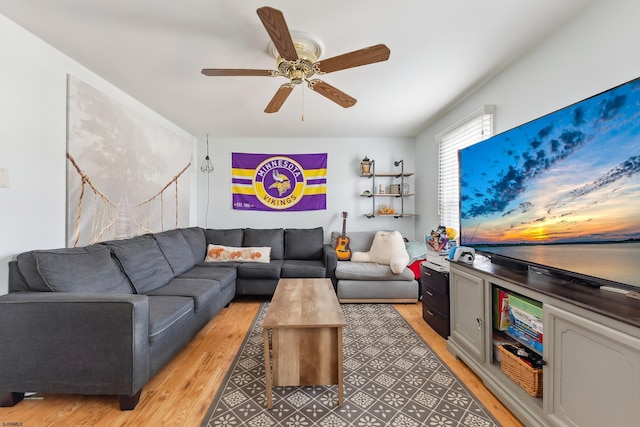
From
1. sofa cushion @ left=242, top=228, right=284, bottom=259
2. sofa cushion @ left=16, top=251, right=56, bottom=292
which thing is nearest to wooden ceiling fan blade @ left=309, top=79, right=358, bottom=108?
sofa cushion @ left=16, top=251, right=56, bottom=292

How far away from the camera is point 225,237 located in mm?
3791

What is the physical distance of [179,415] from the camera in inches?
56.5

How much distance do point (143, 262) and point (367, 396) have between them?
83.2 inches

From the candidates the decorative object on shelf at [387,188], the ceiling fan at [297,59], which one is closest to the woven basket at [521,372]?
the ceiling fan at [297,59]

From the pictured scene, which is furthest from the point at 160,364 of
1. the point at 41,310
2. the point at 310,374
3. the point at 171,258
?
the point at 171,258

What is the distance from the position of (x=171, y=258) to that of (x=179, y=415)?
5.48ft

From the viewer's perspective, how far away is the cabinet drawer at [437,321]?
2.27 metres

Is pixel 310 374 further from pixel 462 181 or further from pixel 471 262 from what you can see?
pixel 462 181

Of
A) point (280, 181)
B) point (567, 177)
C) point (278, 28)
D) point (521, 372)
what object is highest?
point (278, 28)

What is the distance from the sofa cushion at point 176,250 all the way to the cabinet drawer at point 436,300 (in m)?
2.64

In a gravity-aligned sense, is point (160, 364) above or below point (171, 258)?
below

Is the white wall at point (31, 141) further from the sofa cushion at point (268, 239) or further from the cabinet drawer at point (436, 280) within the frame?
the cabinet drawer at point (436, 280)

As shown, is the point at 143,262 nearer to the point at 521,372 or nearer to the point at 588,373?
the point at 521,372

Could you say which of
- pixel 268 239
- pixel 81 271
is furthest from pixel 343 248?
pixel 81 271
